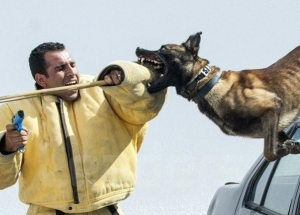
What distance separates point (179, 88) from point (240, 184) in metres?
2.28

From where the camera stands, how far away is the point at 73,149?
6.42 m

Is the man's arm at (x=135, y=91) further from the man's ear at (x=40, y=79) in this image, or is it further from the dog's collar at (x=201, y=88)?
the man's ear at (x=40, y=79)

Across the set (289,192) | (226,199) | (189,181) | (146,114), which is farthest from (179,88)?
(189,181)

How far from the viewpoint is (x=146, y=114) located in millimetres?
6270

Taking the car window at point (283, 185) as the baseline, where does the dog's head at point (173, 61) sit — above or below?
above

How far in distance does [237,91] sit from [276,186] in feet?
5.36

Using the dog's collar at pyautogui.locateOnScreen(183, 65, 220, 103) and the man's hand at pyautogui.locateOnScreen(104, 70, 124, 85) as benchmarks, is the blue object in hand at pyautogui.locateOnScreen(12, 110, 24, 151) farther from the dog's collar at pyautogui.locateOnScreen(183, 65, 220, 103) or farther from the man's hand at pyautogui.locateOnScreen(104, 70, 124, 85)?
the dog's collar at pyautogui.locateOnScreen(183, 65, 220, 103)

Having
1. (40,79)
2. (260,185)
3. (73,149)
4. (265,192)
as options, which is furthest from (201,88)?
(260,185)

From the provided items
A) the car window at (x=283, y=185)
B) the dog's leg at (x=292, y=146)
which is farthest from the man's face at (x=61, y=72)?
the car window at (x=283, y=185)

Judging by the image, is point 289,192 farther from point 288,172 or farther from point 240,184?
point 240,184

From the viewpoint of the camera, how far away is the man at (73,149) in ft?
21.0

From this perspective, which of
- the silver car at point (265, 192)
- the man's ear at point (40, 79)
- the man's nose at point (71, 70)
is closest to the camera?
the man's nose at point (71, 70)

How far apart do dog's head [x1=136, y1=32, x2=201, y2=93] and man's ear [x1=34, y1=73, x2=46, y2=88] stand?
81cm

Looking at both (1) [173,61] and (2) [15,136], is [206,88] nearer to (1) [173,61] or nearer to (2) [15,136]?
(1) [173,61]
